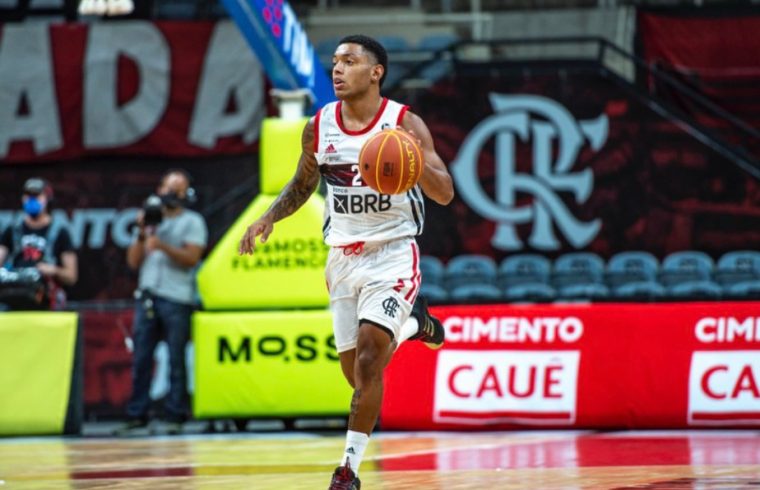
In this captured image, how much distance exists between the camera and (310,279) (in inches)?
466

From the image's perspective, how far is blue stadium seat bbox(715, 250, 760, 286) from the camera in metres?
16.0

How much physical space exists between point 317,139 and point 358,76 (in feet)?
1.29

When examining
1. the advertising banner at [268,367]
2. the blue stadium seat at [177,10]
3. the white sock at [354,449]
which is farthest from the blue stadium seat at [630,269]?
the white sock at [354,449]

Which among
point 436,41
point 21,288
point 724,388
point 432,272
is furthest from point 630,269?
point 21,288

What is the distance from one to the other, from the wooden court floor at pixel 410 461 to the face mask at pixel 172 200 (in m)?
2.20

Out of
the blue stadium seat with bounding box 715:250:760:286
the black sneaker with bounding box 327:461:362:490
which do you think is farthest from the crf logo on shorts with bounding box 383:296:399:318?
the blue stadium seat with bounding box 715:250:760:286

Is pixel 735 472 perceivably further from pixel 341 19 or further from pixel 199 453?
pixel 341 19

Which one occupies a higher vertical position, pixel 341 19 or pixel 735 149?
pixel 341 19

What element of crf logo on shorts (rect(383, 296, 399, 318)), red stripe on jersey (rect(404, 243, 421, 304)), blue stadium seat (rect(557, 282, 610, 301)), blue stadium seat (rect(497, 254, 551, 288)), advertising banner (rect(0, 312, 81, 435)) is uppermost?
red stripe on jersey (rect(404, 243, 421, 304))

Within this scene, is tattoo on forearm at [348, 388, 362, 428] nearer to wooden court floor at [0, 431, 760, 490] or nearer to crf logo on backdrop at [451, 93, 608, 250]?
wooden court floor at [0, 431, 760, 490]

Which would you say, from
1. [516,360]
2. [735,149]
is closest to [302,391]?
[516,360]

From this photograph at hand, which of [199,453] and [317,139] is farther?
[199,453]

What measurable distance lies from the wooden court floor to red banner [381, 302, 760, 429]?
27 cm

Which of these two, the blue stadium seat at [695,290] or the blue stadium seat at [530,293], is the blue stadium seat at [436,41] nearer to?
the blue stadium seat at [530,293]
